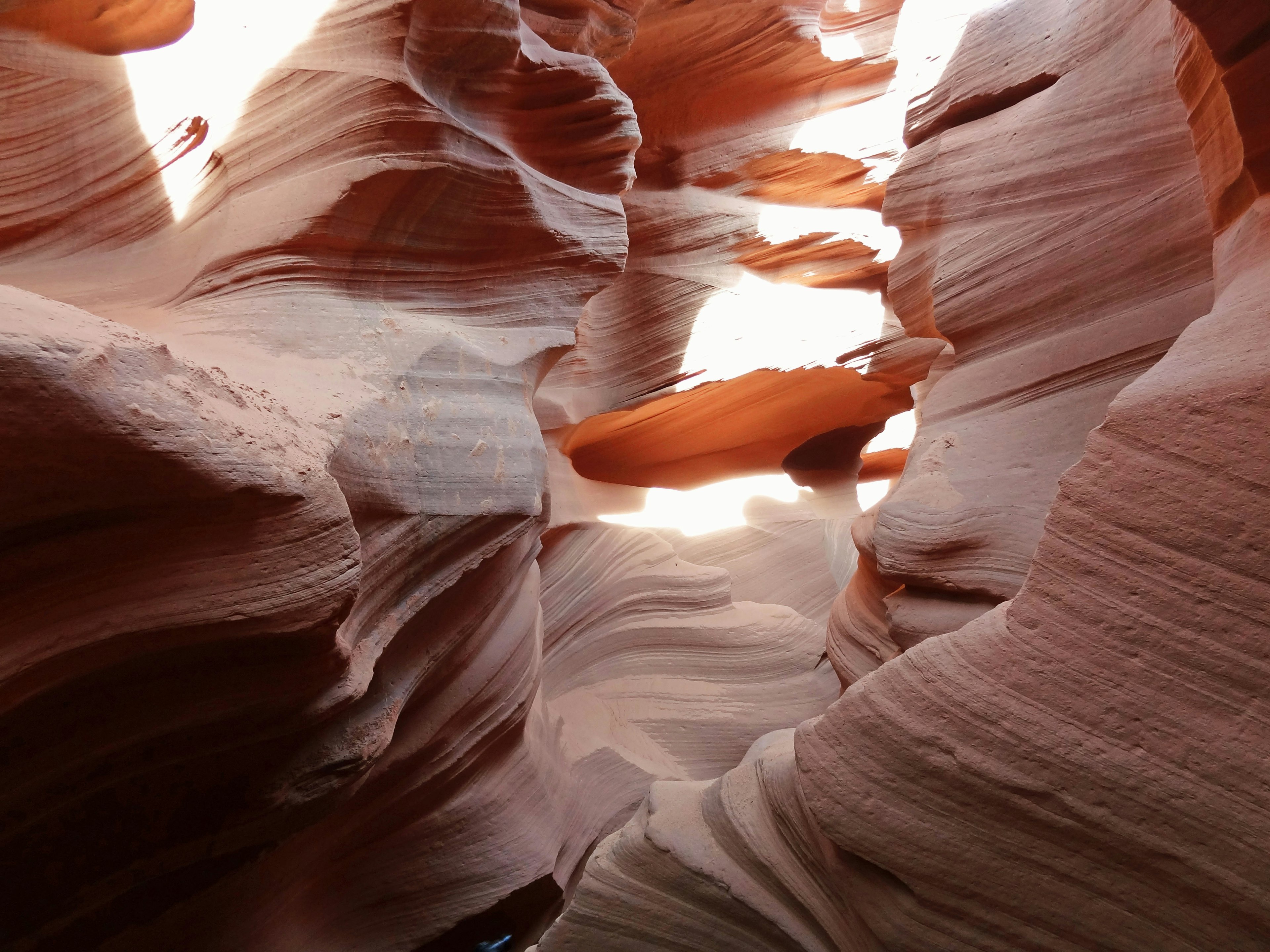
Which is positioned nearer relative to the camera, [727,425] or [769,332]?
[769,332]

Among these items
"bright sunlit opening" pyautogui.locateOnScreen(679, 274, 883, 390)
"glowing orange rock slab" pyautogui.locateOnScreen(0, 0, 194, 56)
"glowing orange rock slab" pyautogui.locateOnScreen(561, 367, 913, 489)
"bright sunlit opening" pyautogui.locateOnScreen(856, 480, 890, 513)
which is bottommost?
"bright sunlit opening" pyautogui.locateOnScreen(856, 480, 890, 513)

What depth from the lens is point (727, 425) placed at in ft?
22.2

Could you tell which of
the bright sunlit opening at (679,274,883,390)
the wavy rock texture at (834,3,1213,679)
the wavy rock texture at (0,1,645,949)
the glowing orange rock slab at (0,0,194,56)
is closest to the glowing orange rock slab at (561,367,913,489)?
the bright sunlit opening at (679,274,883,390)

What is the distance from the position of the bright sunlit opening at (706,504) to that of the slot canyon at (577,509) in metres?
0.41

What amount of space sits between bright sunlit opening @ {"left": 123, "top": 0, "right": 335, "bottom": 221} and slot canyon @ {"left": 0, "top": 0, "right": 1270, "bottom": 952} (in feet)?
0.07

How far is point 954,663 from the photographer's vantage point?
2242mm

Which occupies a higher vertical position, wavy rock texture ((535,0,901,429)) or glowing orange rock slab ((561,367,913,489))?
wavy rock texture ((535,0,901,429))

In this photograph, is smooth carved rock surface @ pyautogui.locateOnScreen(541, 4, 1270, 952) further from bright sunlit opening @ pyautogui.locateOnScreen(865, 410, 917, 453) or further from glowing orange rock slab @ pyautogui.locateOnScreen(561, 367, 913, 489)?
bright sunlit opening @ pyautogui.locateOnScreen(865, 410, 917, 453)

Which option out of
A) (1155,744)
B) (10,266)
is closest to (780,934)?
(1155,744)

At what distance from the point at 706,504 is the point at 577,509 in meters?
1.46

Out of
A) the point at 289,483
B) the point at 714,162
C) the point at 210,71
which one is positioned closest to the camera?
the point at 289,483

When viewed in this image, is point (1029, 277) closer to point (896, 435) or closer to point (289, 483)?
point (896, 435)

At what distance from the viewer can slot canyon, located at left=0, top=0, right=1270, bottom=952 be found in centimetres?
181

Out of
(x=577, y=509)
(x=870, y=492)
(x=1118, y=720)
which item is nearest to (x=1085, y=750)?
(x=1118, y=720)
